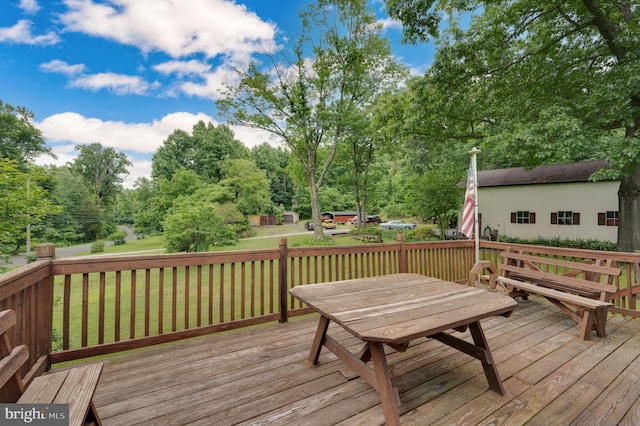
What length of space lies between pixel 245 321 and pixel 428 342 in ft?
6.31

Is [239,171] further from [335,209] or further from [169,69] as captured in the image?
[335,209]

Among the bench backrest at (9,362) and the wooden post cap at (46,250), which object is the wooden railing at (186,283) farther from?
the bench backrest at (9,362)

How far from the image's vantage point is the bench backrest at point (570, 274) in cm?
286

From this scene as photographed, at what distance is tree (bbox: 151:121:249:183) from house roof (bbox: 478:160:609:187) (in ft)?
79.4

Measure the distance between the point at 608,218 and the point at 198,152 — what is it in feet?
107

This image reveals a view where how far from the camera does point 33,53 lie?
31.6 feet

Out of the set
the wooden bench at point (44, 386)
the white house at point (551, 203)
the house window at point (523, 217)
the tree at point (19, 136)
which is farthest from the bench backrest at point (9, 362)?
the tree at point (19, 136)

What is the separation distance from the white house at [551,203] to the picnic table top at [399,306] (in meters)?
15.5

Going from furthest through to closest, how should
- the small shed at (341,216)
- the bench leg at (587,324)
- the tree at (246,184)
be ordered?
the small shed at (341,216), the tree at (246,184), the bench leg at (587,324)

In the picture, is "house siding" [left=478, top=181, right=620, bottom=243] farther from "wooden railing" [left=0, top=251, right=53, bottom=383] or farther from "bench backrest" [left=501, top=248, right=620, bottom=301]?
"wooden railing" [left=0, top=251, right=53, bottom=383]

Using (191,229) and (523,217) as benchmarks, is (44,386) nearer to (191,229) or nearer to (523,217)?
(191,229)

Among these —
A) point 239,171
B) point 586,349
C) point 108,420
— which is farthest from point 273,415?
point 239,171

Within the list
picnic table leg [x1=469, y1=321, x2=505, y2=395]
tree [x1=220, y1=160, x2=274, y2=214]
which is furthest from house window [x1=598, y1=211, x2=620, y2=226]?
tree [x1=220, y1=160, x2=274, y2=214]

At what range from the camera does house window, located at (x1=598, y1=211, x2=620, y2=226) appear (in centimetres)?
1174
